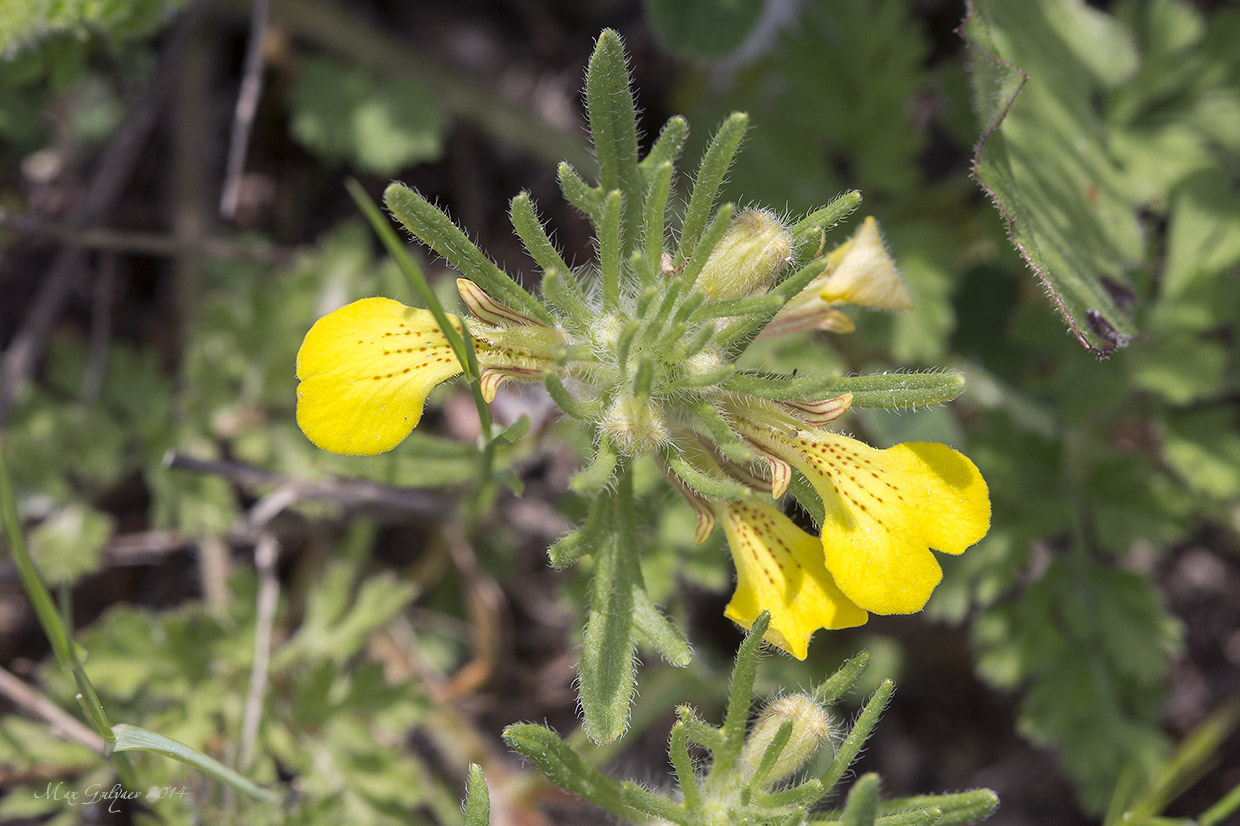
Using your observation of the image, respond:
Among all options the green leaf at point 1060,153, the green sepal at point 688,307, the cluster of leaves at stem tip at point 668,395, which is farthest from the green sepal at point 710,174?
the green leaf at point 1060,153

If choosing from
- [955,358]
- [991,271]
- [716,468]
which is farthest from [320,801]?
[991,271]

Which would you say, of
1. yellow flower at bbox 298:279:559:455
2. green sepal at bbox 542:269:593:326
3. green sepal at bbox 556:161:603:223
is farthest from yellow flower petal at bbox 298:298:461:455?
green sepal at bbox 556:161:603:223

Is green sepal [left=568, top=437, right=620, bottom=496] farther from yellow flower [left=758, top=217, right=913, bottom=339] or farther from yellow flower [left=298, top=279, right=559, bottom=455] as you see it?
yellow flower [left=758, top=217, right=913, bottom=339]

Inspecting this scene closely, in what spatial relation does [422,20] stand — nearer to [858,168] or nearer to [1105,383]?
[858,168]

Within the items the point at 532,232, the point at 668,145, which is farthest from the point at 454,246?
the point at 668,145

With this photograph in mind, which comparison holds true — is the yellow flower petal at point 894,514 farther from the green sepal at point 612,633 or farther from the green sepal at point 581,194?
the green sepal at point 581,194

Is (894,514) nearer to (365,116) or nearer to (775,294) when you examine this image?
(775,294)

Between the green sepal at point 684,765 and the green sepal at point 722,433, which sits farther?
the green sepal at point 684,765
